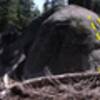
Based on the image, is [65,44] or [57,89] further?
[65,44]

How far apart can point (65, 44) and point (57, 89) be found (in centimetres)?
601

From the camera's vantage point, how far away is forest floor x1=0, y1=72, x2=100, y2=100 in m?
1.34

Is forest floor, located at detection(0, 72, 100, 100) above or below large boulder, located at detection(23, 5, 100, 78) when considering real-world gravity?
above

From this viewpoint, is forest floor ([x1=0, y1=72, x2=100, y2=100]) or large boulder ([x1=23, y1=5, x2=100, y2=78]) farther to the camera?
large boulder ([x1=23, y1=5, x2=100, y2=78])

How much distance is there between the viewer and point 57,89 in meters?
1.43

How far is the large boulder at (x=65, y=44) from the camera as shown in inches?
279

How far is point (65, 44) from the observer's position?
24.4ft

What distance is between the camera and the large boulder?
7.09 metres

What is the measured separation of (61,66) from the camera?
7148mm

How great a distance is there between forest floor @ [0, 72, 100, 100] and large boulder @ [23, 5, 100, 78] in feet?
17.1

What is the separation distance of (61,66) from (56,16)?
3.90 ft

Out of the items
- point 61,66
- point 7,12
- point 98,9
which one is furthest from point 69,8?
point 7,12

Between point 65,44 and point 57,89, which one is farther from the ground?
point 57,89

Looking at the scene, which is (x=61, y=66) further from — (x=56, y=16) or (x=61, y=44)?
(x=56, y=16)
